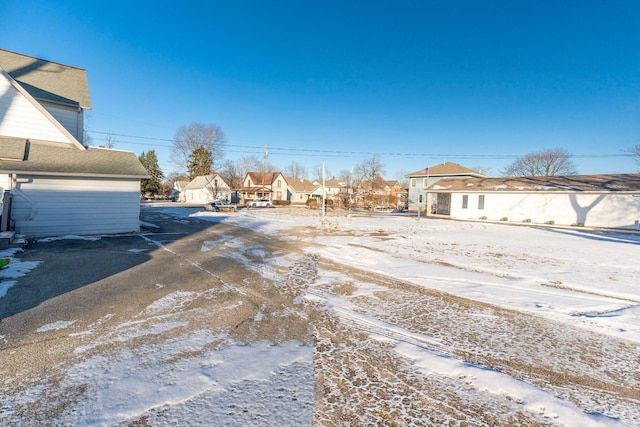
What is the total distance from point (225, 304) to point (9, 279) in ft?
14.9

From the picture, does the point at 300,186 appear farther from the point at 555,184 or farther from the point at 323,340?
the point at 323,340

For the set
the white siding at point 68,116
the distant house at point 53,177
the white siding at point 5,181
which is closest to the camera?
the white siding at point 5,181

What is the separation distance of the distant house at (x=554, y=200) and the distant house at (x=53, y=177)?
2509cm

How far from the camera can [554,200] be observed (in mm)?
21625

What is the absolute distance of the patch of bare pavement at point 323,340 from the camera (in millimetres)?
2424

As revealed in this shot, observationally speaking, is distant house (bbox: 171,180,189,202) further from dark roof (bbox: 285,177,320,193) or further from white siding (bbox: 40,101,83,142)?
white siding (bbox: 40,101,83,142)

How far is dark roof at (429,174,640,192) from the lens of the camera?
20344 millimetres

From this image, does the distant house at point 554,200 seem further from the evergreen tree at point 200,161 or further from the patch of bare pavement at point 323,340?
the evergreen tree at point 200,161

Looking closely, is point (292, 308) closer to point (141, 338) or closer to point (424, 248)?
point (141, 338)

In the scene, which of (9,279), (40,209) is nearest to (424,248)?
(9,279)

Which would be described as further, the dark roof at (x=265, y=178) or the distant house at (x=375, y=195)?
the dark roof at (x=265, y=178)

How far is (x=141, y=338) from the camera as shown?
11.6ft

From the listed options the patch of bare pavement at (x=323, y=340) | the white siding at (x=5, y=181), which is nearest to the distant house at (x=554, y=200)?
the patch of bare pavement at (x=323, y=340)

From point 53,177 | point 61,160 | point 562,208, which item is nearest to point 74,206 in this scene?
point 53,177
